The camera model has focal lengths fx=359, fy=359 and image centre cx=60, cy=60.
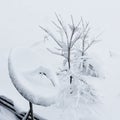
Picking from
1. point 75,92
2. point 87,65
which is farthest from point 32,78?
point 87,65

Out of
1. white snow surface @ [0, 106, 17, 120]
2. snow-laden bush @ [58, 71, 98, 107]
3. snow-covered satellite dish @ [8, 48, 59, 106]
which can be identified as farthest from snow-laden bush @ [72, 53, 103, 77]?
snow-covered satellite dish @ [8, 48, 59, 106]

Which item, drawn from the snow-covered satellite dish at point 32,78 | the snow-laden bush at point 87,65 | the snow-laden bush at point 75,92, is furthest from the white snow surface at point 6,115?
the snow-covered satellite dish at point 32,78

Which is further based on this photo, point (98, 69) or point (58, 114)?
point (98, 69)

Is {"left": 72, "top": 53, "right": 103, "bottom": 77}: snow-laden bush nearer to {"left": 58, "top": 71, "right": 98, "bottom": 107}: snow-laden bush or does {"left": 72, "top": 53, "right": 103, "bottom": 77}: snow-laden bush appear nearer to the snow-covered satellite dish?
{"left": 58, "top": 71, "right": 98, "bottom": 107}: snow-laden bush

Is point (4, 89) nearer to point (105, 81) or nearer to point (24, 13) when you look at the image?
point (105, 81)

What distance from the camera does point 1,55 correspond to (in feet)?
24.9

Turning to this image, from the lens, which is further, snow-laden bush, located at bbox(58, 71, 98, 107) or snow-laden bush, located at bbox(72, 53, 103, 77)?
snow-laden bush, located at bbox(72, 53, 103, 77)

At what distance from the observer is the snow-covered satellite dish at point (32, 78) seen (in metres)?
2.98

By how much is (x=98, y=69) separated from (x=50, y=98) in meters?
3.50

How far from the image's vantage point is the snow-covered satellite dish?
9.78ft

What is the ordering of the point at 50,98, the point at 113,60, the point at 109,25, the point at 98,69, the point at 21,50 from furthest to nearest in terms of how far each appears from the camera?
the point at 109,25 < the point at 113,60 < the point at 98,69 < the point at 21,50 < the point at 50,98

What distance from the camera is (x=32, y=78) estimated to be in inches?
123

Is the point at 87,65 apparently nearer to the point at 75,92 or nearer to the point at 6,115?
the point at 75,92

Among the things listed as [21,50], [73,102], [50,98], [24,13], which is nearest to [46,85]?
[50,98]
